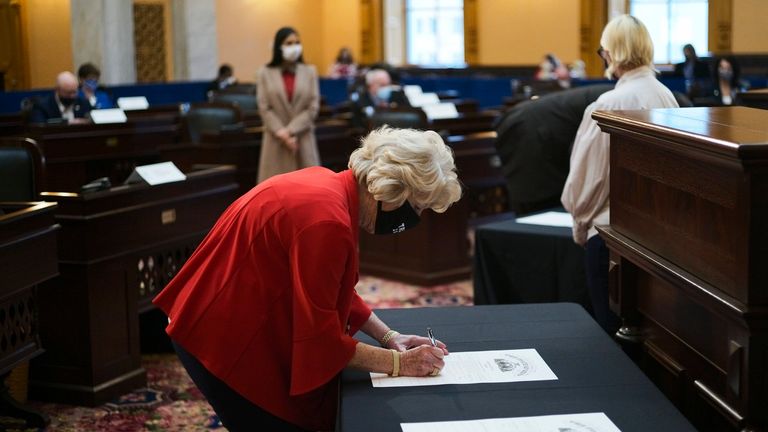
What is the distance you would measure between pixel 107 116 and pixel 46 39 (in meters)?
7.77

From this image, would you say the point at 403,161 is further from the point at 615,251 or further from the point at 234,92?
the point at 234,92

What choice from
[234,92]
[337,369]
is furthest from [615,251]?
[234,92]

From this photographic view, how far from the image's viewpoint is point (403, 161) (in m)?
2.30

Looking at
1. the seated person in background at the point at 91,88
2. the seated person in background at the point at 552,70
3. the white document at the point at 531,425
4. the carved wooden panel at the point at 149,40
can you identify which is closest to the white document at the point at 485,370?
the white document at the point at 531,425

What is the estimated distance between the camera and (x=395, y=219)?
7.91 ft

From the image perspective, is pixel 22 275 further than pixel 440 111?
No

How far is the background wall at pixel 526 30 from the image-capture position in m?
19.3

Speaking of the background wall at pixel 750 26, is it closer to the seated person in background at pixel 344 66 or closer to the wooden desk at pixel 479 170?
the seated person in background at pixel 344 66

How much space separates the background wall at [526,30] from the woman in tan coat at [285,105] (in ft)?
40.8

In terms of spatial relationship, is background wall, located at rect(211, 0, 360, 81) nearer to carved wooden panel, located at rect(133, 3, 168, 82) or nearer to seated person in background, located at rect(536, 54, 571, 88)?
carved wooden panel, located at rect(133, 3, 168, 82)

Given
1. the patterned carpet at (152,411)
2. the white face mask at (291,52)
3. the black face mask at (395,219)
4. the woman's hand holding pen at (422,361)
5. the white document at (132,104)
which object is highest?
the white face mask at (291,52)

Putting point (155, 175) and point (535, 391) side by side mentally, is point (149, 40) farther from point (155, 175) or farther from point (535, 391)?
point (535, 391)

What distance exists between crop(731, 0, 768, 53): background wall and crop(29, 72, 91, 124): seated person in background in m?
11.2

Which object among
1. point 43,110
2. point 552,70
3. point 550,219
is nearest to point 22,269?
point 550,219
